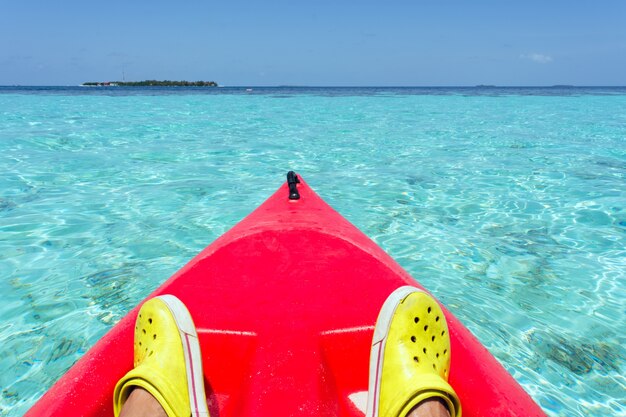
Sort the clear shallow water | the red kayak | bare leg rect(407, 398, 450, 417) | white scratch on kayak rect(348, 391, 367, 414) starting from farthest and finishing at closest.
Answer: the clear shallow water → white scratch on kayak rect(348, 391, 367, 414) → the red kayak → bare leg rect(407, 398, 450, 417)

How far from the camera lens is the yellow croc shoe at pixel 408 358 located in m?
1.20

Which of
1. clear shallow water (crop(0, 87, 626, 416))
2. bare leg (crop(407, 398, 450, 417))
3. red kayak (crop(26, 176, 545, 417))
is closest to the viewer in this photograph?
bare leg (crop(407, 398, 450, 417))

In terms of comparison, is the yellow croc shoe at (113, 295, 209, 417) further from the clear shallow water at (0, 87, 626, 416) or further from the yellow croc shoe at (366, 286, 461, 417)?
the clear shallow water at (0, 87, 626, 416)

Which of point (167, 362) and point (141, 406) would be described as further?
point (167, 362)

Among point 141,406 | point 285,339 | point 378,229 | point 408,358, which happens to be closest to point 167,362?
point 141,406

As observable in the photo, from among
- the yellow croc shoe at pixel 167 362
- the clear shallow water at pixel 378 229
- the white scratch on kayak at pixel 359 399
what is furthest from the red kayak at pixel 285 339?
the clear shallow water at pixel 378 229

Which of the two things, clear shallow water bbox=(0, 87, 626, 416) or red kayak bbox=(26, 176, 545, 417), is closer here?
red kayak bbox=(26, 176, 545, 417)

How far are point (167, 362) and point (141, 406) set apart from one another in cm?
15

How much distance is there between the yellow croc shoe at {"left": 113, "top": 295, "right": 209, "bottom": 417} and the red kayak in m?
0.13

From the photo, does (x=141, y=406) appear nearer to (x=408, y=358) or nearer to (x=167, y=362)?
(x=167, y=362)

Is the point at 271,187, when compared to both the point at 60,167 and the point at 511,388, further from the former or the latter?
the point at 511,388

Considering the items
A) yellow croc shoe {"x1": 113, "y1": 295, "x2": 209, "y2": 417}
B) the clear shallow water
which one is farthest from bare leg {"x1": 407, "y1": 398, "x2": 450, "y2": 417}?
the clear shallow water

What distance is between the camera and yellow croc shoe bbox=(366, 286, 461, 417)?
120 cm

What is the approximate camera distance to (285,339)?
1544mm
